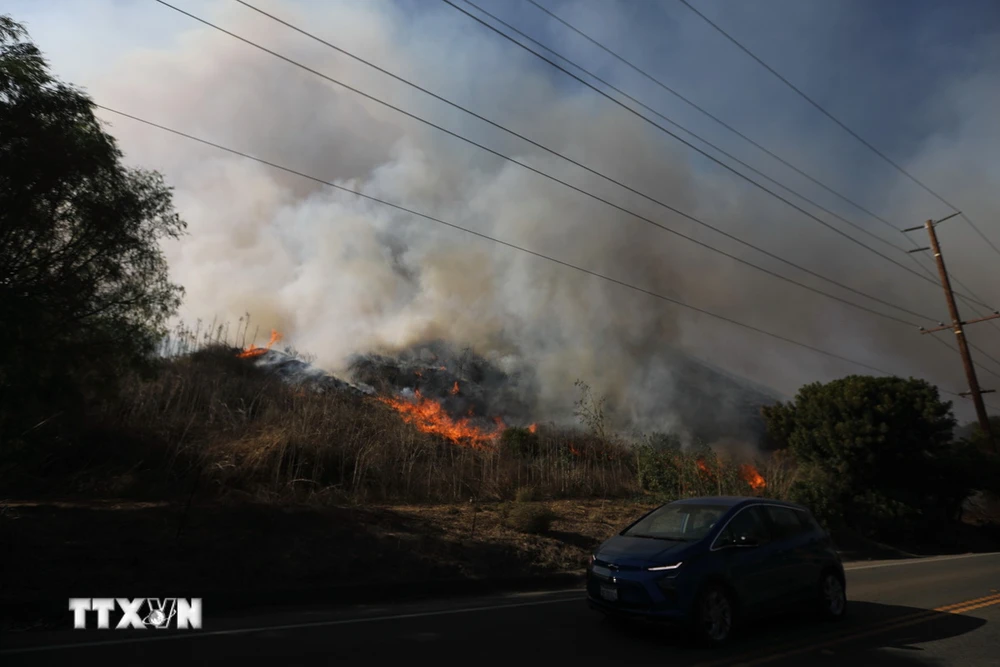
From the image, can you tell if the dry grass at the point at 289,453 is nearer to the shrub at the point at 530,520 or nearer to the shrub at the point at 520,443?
the shrub at the point at 520,443

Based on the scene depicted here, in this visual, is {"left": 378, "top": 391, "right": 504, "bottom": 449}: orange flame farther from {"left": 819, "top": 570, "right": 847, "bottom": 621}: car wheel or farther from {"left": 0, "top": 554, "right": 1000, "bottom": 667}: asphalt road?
{"left": 819, "top": 570, "right": 847, "bottom": 621}: car wheel

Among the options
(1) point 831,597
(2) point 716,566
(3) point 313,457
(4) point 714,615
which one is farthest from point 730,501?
(3) point 313,457

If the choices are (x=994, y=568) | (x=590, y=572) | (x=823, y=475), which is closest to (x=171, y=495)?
(x=590, y=572)

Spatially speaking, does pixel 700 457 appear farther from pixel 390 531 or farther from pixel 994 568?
pixel 390 531

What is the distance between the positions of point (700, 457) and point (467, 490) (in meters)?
8.04

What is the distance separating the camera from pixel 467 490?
1543 cm

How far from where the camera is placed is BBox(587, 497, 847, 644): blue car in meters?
5.78

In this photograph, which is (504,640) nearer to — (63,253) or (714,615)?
(714,615)

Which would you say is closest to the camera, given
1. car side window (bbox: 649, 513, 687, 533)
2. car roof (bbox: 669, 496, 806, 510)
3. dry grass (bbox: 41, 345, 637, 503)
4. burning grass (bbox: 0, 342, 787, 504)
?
car side window (bbox: 649, 513, 687, 533)

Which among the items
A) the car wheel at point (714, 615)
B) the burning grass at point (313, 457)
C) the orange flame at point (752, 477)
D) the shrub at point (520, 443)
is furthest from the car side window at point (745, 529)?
the orange flame at point (752, 477)

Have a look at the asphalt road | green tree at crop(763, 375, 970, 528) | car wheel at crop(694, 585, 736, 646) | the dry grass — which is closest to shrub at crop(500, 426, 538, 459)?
the dry grass

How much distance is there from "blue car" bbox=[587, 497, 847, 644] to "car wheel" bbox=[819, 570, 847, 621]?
1 cm

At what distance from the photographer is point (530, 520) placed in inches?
474

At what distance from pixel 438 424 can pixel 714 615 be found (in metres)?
17.4
